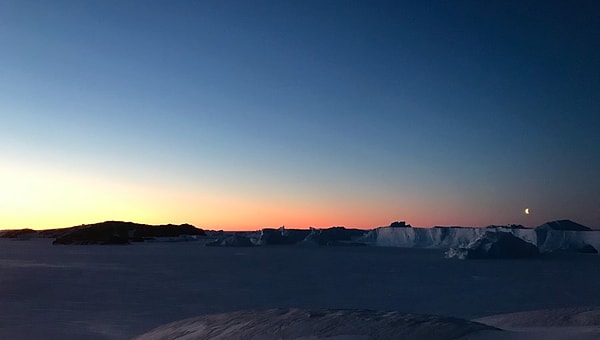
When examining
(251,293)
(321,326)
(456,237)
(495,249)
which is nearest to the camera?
(321,326)

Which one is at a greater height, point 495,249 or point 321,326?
point 495,249

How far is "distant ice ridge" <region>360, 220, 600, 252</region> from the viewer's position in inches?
1336

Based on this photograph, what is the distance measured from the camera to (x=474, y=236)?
124 ft

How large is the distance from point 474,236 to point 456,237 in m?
2.79

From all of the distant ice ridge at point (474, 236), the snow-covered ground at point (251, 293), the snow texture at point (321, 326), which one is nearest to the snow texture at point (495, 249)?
the distant ice ridge at point (474, 236)

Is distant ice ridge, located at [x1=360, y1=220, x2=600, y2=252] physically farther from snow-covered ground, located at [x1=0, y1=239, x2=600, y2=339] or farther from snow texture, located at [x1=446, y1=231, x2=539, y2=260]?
snow-covered ground, located at [x1=0, y1=239, x2=600, y2=339]

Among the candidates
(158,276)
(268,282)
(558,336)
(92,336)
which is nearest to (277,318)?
(558,336)

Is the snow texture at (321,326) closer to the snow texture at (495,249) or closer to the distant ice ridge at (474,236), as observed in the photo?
the snow texture at (495,249)

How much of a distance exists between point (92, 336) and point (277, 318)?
472 cm

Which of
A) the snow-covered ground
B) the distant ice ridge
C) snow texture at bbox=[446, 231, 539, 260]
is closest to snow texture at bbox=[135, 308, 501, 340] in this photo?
the snow-covered ground

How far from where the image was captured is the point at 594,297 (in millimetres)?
13977

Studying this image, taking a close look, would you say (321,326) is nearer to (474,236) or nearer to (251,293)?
(251,293)

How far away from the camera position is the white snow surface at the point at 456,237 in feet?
111

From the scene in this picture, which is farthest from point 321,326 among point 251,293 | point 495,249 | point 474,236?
point 474,236
